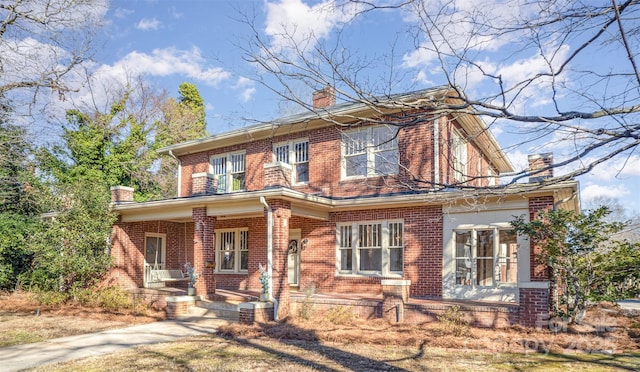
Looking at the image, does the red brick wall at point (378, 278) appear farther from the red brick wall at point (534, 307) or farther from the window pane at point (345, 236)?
the red brick wall at point (534, 307)

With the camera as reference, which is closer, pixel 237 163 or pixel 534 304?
pixel 534 304

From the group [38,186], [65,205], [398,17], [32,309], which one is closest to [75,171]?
[38,186]

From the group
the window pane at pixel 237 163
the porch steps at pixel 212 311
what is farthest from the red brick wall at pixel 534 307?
the window pane at pixel 237 163

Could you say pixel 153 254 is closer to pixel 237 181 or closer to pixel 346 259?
pixel 237 181

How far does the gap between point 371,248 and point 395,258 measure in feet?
2.55

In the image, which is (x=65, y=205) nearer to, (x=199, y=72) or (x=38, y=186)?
(x=38, y=186)

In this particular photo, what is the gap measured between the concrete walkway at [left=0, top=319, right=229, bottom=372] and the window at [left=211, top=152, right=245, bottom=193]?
246 inches

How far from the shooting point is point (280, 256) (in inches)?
462

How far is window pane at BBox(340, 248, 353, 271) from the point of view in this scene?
13.9m

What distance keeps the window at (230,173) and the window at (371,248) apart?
4.84 metres

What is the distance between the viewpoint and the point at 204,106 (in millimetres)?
37000

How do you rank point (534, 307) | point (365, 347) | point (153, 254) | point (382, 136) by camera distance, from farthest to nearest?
point (153, 254) < point (382, 136) < point (534, 307) < point (365, 347)

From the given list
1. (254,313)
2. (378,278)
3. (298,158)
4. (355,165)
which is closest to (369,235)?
(378,278)

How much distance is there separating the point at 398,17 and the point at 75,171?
20888 millimetres
